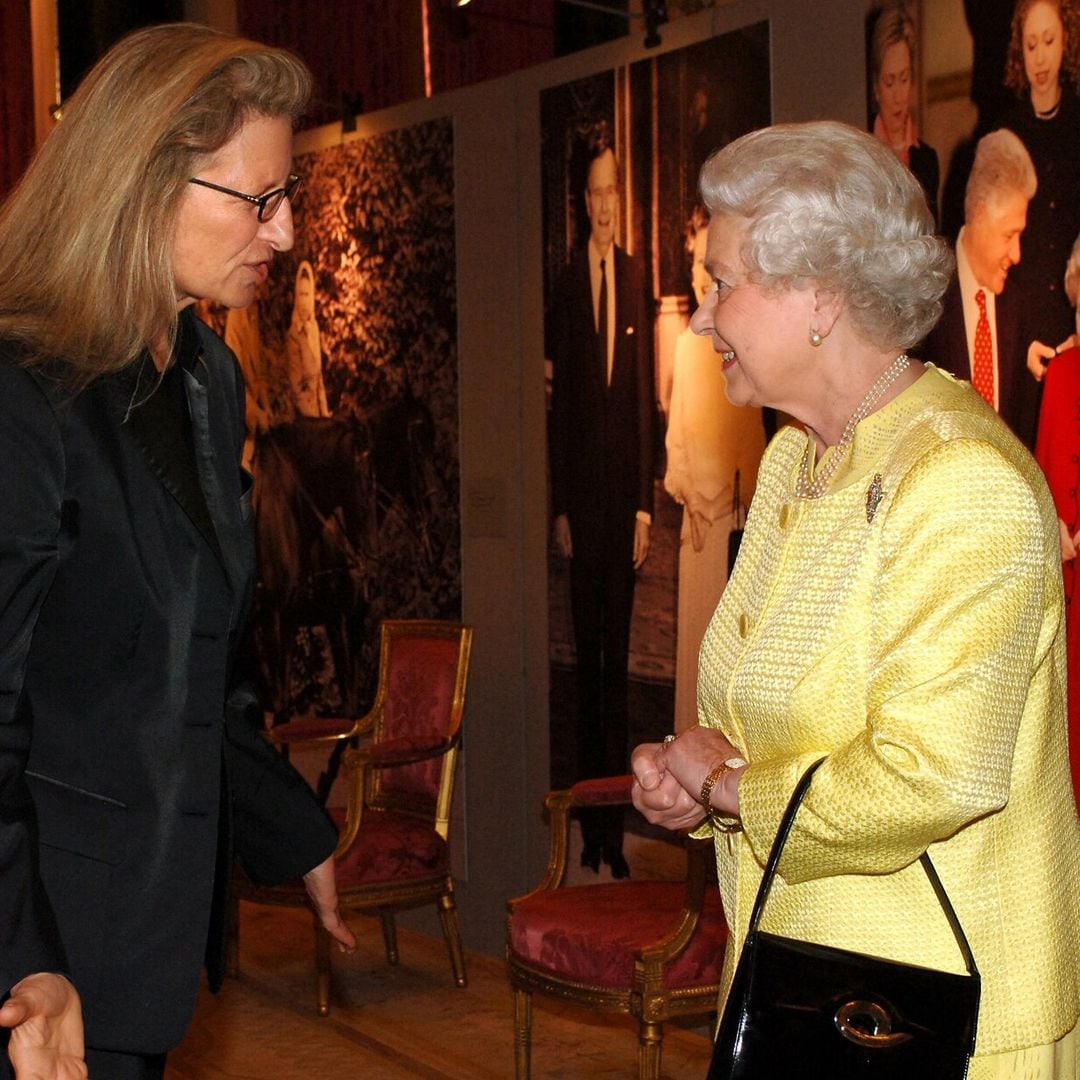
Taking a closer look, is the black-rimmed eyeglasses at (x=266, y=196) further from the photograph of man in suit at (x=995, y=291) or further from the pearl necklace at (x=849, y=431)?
the photograph of man in suit at (x=995, y=291)

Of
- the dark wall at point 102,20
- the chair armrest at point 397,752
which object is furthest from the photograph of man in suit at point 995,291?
the dark wall at point 102,20

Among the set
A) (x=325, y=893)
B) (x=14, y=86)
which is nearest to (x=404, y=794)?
(x=325, y=893)

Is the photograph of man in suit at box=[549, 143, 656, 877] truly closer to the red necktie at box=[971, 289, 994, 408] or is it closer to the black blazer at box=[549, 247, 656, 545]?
the black blazer at box=[549, 247, 656, 545]

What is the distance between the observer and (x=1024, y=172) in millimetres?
3863

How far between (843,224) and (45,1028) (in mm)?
1290

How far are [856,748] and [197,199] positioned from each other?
1037 mm

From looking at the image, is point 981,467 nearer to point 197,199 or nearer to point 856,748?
point 856,748

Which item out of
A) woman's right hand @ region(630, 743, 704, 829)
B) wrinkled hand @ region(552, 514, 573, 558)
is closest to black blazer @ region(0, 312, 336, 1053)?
woman's right hand @ region(630, 743, 704, 829)

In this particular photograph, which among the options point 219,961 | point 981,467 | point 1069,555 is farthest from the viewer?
point 1069,555

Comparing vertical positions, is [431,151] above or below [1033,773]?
above

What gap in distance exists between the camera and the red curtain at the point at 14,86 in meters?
8.42

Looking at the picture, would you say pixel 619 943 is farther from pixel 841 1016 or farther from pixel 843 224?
pixel 843 224

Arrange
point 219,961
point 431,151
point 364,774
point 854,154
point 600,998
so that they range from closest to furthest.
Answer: point 854,154
point 219,961
point 600,998
point 364,774
point 431,151

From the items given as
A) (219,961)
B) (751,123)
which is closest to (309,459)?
(751,123)
